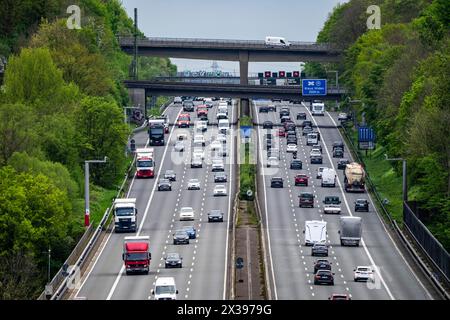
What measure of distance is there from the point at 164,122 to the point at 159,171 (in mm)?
35047

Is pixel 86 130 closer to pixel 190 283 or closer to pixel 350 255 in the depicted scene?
pixel 350 255

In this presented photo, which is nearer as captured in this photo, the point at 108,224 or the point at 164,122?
the point at 108,224

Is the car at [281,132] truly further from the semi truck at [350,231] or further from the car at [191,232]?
the semi truck at [350,231]

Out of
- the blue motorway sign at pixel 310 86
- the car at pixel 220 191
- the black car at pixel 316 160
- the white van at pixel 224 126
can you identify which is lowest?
the black car at pixel 316 160

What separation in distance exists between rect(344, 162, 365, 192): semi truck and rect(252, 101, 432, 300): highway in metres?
0.75

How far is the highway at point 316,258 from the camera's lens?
85312 mm

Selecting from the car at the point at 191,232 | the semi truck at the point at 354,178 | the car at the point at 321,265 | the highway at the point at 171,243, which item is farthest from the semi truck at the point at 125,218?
the semi truck at the point at 354,178

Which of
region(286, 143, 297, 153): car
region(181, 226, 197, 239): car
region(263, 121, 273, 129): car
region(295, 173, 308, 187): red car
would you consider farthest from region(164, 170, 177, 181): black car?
region(263, 121, 273, 129): car

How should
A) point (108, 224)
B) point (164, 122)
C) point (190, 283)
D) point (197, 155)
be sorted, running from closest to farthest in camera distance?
point (190, 283)
point (108, 224)
point (197, 155)
point (164, 122)

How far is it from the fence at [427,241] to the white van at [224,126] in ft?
235

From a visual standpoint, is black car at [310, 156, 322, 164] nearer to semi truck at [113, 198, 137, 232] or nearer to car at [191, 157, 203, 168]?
car at [191, 157, 203, 168]

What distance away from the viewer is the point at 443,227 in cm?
10994
